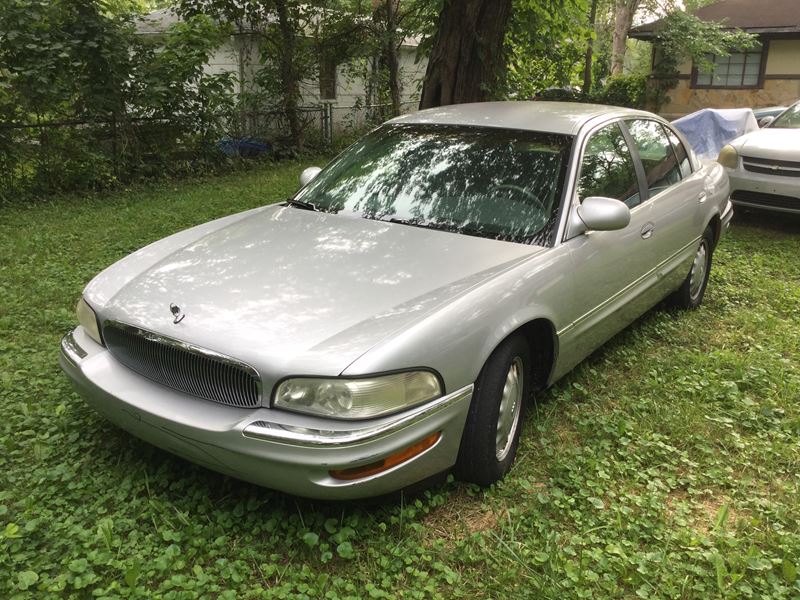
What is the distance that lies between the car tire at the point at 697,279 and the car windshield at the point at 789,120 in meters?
4.11

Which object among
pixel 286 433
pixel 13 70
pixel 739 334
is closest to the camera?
pixel 286 433

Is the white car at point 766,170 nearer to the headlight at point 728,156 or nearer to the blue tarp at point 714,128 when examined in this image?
the headlight at point 728,156

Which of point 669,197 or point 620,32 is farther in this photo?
point 620,32

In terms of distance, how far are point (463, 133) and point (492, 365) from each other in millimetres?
1635

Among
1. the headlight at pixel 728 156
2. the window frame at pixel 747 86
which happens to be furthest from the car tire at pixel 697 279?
the window frame at pixel 747 86

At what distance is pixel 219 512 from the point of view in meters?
2.80

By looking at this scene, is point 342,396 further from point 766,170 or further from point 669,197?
point 766,170

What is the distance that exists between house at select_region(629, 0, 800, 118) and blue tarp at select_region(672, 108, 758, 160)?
11003 mm

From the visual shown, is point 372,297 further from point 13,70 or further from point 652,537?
point 13,70

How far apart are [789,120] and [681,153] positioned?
4.68 meters

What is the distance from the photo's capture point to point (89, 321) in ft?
10.2

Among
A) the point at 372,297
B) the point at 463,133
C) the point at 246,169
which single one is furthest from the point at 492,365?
the point at 246,169

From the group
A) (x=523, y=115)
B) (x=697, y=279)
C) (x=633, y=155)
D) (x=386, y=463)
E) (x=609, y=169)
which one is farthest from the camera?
(x=697, y=279)

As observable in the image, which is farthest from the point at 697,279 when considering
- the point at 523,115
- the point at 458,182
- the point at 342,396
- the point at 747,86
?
the point at 747,86
